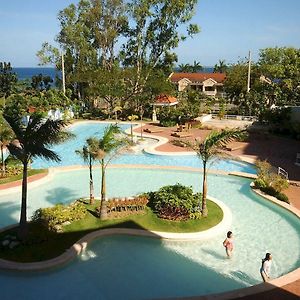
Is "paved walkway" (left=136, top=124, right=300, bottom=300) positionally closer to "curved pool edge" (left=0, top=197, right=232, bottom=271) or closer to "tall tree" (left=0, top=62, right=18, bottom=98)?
"curved pool edge" (left=0, top=197, right=232, bottom=271)

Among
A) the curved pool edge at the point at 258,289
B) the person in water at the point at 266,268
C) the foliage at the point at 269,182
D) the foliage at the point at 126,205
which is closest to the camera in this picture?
the curved pool edge at the point at 258,289

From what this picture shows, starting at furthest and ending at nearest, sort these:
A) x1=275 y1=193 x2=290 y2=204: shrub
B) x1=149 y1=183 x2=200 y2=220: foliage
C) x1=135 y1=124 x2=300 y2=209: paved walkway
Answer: x1=135 y1=124 x2=300 y2=209: paved walkway, x1=275 y1=193 x2=290 y2=204: shrub, x1=149 y1=183 x2=200 y2=220: foliage

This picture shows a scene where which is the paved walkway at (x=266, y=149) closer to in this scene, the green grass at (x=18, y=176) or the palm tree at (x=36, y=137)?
the green grass at (x=18, y=176)

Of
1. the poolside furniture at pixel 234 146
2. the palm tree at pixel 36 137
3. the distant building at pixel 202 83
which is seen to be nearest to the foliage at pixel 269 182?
the poolside furniture at pixel 234 146

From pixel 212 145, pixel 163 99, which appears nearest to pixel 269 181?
pixel 212 145

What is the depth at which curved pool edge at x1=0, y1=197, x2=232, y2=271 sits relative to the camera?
39.0 feet

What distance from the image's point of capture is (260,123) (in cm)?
3772

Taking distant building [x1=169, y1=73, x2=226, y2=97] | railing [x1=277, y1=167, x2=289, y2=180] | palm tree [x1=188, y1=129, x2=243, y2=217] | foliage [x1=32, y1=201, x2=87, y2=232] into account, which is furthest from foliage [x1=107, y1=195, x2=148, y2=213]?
distant building [x1=169, y1=73, x2=226, y2=97]

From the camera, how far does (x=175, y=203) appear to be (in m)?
15.5

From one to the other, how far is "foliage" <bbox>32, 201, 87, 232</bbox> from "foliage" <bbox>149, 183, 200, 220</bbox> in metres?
3.13

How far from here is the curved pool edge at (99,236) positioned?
468 inches

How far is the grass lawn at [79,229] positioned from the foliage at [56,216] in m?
0.24

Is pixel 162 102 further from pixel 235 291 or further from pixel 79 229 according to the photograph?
pixel 235 291

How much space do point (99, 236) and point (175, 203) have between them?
11.1 ft
